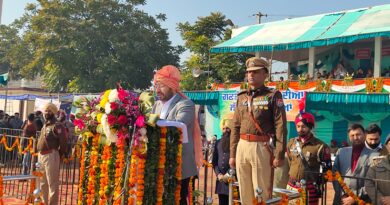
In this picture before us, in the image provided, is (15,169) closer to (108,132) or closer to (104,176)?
(104,176)

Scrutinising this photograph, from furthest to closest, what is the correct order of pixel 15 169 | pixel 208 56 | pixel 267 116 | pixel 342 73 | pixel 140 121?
pixel 208 56 → pixel 342 73 → pixel 15 169 → pixel 267 116 → pixel 140 121

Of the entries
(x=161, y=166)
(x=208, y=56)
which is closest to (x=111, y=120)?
(x=161, y=166)

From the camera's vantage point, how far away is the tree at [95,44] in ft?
93.3

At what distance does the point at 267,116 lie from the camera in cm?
411

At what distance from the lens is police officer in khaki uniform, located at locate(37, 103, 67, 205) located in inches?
254

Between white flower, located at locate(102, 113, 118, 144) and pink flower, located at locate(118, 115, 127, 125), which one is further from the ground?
pink flower, located at locate(118, 115, 127, 125)

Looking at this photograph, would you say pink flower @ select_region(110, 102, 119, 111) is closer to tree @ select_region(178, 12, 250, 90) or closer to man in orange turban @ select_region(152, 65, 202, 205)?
man in orange turban @ select_region(152, 65, 202, 205)

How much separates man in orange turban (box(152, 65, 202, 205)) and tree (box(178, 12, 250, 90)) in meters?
20.7

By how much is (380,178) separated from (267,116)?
1.41 meters

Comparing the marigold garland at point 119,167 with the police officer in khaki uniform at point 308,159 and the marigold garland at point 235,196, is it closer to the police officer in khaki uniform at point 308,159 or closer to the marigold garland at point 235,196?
the marigold garland at point 235,196

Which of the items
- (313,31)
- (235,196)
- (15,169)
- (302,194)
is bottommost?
(15,169)

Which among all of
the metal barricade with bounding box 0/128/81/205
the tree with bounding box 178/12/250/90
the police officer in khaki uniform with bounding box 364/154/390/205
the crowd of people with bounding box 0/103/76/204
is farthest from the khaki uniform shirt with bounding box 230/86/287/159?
the tree with bounding box 178/12/250/90

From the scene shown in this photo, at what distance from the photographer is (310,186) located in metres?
4.76

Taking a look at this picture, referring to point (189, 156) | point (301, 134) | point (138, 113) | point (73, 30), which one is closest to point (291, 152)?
point (301, 134)
